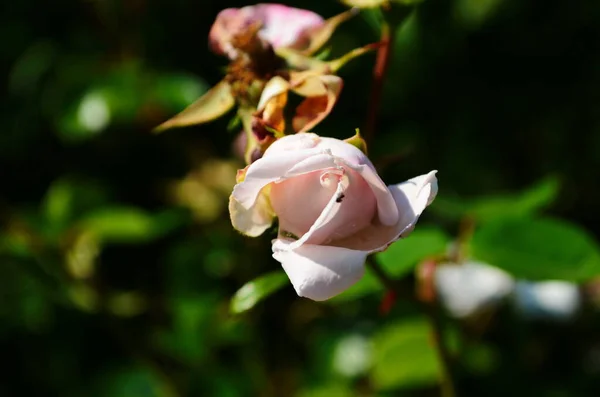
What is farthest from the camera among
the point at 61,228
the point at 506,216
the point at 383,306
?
the point at 61,228

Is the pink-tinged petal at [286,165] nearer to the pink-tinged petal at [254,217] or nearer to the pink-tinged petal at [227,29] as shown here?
the pink-tinged petal at [254,217]

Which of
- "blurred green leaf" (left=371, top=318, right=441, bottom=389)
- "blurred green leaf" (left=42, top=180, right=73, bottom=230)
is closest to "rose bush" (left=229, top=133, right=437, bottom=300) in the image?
"blurred green leaf" (left=371, top=318, right=441, bottom=389)

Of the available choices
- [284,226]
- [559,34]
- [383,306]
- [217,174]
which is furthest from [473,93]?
[284,226]

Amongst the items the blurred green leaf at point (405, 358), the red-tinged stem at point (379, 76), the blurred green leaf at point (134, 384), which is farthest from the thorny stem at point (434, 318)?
the blurred green leaf at point (134, 384)

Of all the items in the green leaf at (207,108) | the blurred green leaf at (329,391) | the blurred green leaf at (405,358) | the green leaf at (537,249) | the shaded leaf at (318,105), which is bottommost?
the blurred green leaf at (329,391)

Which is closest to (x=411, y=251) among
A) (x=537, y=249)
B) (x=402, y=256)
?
(x=402, y=256)

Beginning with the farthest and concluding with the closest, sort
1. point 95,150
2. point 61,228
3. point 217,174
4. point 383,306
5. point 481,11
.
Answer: point 95,150 → point 217,174 → point 481,11 → point 61,228 → point 383,306

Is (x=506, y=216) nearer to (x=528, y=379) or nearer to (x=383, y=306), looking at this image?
(x=383, y=306)
